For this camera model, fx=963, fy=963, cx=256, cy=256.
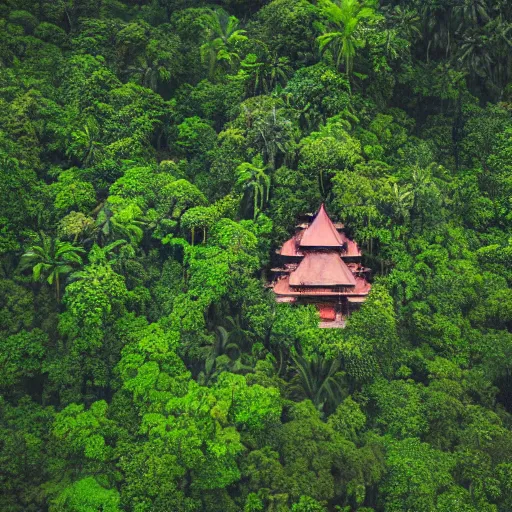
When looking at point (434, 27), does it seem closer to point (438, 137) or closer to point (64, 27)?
point (438, 137)

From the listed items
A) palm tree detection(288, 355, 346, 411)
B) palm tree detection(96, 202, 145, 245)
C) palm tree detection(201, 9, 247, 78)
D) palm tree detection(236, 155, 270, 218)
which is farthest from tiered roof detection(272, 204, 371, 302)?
palm tree detection(201, 9, 247, 78)

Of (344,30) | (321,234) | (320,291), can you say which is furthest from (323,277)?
(344,30)

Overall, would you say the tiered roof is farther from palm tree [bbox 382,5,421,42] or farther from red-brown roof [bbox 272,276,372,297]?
palm tree [bbox 382,5,421,42]

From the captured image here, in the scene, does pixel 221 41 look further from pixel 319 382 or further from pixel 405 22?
pixel 319 382

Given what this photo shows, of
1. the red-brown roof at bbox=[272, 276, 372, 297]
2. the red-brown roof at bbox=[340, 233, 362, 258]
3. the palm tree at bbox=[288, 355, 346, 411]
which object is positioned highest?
the red-brown roof at bbox=[340, 233, 362, 258]

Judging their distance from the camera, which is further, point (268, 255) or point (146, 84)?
point (146, 84)

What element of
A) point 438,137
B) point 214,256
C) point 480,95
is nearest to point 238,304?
point 214,256
